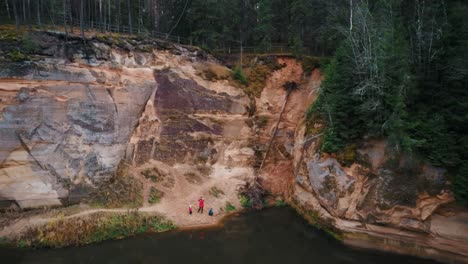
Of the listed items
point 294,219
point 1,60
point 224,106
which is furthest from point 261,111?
point 1,60

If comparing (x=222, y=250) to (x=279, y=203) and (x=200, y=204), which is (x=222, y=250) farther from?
(x=279, y=203)

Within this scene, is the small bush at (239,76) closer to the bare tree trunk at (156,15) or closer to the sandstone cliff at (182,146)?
the sandstone cliff at (182,146)

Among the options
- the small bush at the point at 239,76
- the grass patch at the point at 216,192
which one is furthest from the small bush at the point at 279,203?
the small bush at the point at 239,76

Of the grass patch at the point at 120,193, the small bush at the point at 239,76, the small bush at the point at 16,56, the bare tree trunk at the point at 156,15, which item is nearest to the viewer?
the small bush at the point at 16,56

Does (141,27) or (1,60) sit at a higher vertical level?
(141,27)

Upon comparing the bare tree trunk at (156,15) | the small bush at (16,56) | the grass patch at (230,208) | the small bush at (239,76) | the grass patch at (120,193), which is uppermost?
the bare tree trunk at (156,15)

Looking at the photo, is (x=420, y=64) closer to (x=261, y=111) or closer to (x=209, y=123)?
(x=261, y=111)
